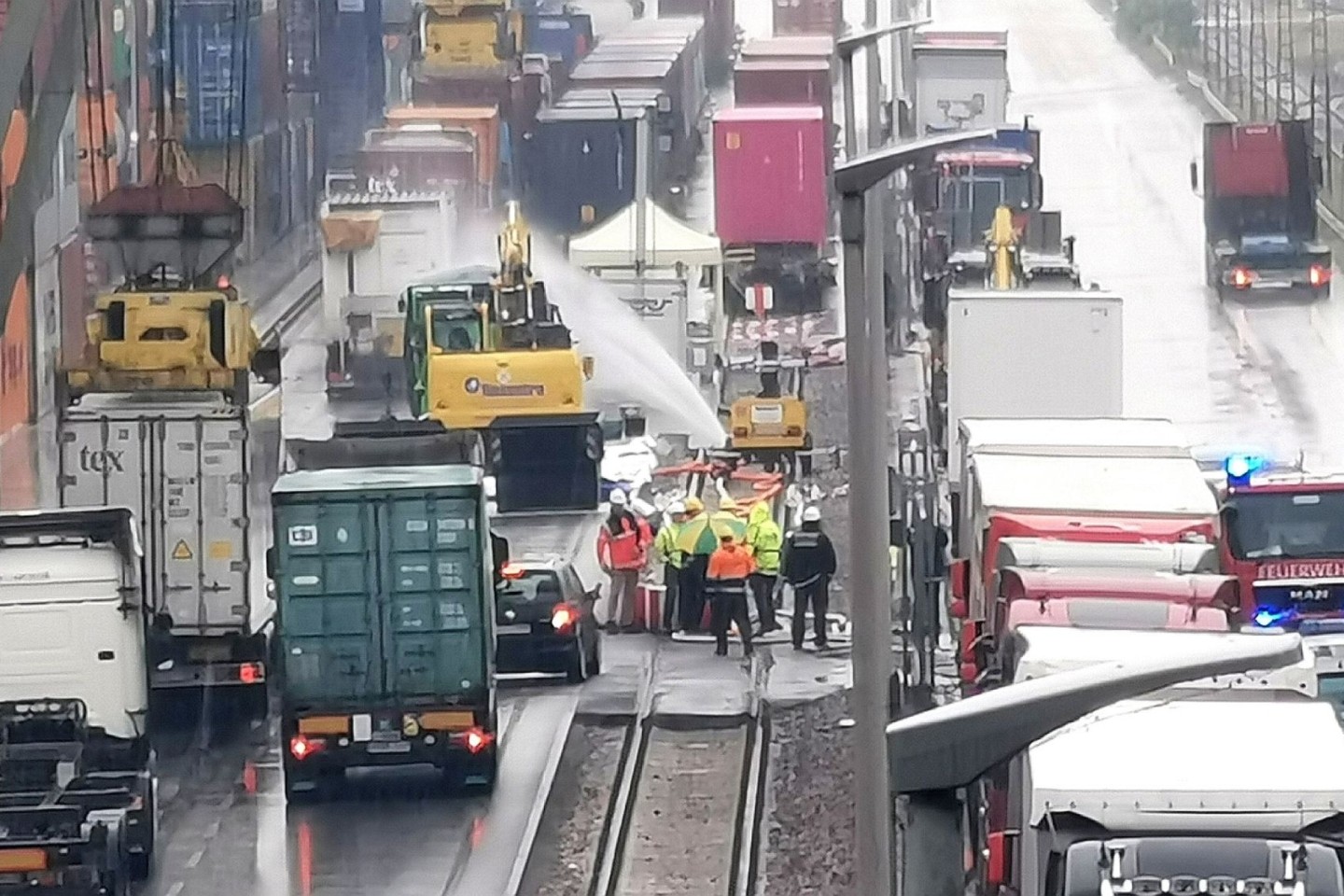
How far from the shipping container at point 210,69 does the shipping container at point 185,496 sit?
28.6 m

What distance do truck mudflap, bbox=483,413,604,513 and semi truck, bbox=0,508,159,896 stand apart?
1168 centimetres

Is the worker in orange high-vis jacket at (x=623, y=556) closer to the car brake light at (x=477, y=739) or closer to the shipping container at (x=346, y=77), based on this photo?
the car brake light at (x=477, y=739)

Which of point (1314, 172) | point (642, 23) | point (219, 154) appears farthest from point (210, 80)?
point (642, 23)

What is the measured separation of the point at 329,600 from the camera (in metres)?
23.6

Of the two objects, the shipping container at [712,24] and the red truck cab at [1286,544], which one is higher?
the shipping container at [712,24]

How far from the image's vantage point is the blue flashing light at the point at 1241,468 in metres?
24.2

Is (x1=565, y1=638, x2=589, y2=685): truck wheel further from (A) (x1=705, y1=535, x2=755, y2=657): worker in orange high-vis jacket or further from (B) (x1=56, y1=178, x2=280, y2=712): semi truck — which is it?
(B) (x1=56, y1=178, x2=280, y2=712): semi truck

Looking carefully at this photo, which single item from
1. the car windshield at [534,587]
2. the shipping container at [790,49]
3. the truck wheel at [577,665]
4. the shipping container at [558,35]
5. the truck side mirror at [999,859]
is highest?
the shipping container at [558,35]

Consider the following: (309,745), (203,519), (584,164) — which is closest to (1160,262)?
(584,164)

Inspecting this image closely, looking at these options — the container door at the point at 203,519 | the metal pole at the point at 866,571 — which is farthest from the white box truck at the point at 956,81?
the metal pole at the point at 866,571

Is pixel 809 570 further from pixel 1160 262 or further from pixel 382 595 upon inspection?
pixel 1160 262

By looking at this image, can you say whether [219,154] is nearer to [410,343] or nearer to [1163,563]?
[410,343]

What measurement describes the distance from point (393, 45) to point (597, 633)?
4619 centimetres

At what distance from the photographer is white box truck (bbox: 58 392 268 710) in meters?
26.2
